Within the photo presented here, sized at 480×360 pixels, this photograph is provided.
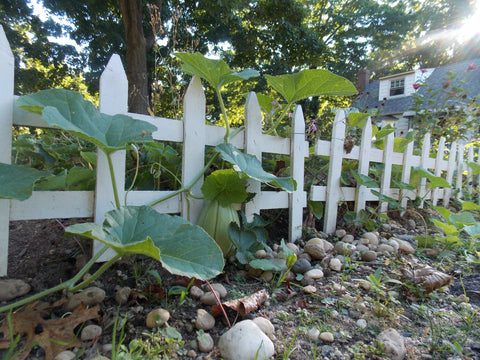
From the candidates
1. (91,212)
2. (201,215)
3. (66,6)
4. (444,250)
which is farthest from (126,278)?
(66,6)

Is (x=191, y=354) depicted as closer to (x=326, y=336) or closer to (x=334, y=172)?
(x=326, y=336)

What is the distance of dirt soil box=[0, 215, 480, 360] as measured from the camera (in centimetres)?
88

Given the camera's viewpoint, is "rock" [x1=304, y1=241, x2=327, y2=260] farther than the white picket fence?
Yes

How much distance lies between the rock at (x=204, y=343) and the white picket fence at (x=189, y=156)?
0.68m

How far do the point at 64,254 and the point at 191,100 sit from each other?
98 centimetres

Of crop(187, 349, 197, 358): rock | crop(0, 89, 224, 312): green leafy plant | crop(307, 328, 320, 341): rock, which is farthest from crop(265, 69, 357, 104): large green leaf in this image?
crop(187, 349, 197, 358): rock

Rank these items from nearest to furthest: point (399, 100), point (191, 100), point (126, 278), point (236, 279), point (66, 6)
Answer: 1. point (126, 278)
2. point (236, 279)
3. point (191, 100)
4. point (66, 6)
5. point (399, 100)

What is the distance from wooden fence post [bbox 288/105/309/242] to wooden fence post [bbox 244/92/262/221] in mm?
298

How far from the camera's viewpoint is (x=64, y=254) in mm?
1357

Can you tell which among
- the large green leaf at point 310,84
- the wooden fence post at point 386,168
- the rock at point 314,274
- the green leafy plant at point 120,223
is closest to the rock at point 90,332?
the green leafy plant at point 120,223

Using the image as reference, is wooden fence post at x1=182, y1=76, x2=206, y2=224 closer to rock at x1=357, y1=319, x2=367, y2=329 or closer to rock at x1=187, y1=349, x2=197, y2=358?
rock at x1=187, y1=349, x2=197, y2=358

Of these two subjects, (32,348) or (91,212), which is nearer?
(32,348)

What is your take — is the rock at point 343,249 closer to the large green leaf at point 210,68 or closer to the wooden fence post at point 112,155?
the large green leaf at point 210,68

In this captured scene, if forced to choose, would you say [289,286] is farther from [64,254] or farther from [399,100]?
[399,100]
